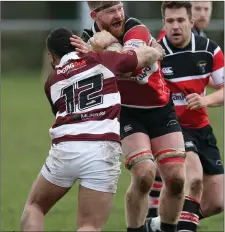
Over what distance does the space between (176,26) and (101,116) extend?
208 centimetres

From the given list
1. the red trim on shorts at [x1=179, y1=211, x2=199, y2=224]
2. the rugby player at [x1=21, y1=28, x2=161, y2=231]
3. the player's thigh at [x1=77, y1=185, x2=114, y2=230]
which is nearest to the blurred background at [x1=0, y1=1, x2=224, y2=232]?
the red trim on shorts at [x1=179, y1=211, x2=199, y2=224]

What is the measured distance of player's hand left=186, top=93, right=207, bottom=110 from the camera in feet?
25.3

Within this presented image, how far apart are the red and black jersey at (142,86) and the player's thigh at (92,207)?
58.7 inches

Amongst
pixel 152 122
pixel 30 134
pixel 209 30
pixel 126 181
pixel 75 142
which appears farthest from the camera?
pixel 209 30

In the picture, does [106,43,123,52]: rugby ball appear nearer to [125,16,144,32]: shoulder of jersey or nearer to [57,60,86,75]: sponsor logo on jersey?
[125,16,144,32]: shoulder of jersey

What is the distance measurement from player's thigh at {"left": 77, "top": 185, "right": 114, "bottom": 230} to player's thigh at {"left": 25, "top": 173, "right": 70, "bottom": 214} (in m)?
0.22

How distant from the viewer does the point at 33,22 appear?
33125mm

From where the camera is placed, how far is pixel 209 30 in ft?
92.9

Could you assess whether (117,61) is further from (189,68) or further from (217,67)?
(217,67)

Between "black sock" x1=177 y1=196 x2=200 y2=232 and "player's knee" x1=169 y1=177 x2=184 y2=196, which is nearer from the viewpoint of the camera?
"player's knee" x1=169 y1=177 x2=184 y2=196

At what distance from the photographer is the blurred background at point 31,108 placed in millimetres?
10234

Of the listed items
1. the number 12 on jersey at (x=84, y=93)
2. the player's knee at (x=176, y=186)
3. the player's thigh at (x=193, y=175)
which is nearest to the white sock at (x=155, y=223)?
the player's thigh at (x=193, y=175)

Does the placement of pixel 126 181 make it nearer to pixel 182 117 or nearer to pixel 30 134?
pixel 182 117

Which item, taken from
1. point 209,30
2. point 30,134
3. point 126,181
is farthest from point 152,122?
point 209,30
